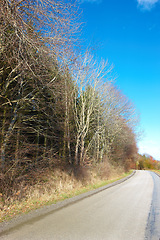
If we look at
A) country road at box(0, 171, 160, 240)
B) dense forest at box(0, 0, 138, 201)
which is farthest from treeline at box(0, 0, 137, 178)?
country road at box(0, 171, 160, 240)

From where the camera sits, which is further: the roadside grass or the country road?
the roadside grass

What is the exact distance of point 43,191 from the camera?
8.85 metres

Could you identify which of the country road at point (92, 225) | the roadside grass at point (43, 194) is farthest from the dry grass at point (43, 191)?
the country road at point (92, 225)

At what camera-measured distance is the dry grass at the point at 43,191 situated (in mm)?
6402

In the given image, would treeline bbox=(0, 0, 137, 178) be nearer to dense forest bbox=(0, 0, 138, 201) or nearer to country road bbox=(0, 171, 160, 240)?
dense forest bbox=(0, 0, 138, 201)

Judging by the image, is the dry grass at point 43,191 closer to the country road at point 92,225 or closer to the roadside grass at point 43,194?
the roadside grass at point 43,194

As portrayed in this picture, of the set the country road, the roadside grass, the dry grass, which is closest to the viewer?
the country road

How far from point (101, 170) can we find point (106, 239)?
13494mm

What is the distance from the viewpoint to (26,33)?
5516 millimetres

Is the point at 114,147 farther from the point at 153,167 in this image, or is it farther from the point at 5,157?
the point at 153,167

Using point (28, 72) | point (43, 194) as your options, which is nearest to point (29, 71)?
point (28, 72)

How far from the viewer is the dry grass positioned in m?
6.40

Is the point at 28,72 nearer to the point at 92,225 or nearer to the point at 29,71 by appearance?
the point at 29,71

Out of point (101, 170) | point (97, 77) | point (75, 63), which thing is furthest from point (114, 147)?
point (75, 63)
